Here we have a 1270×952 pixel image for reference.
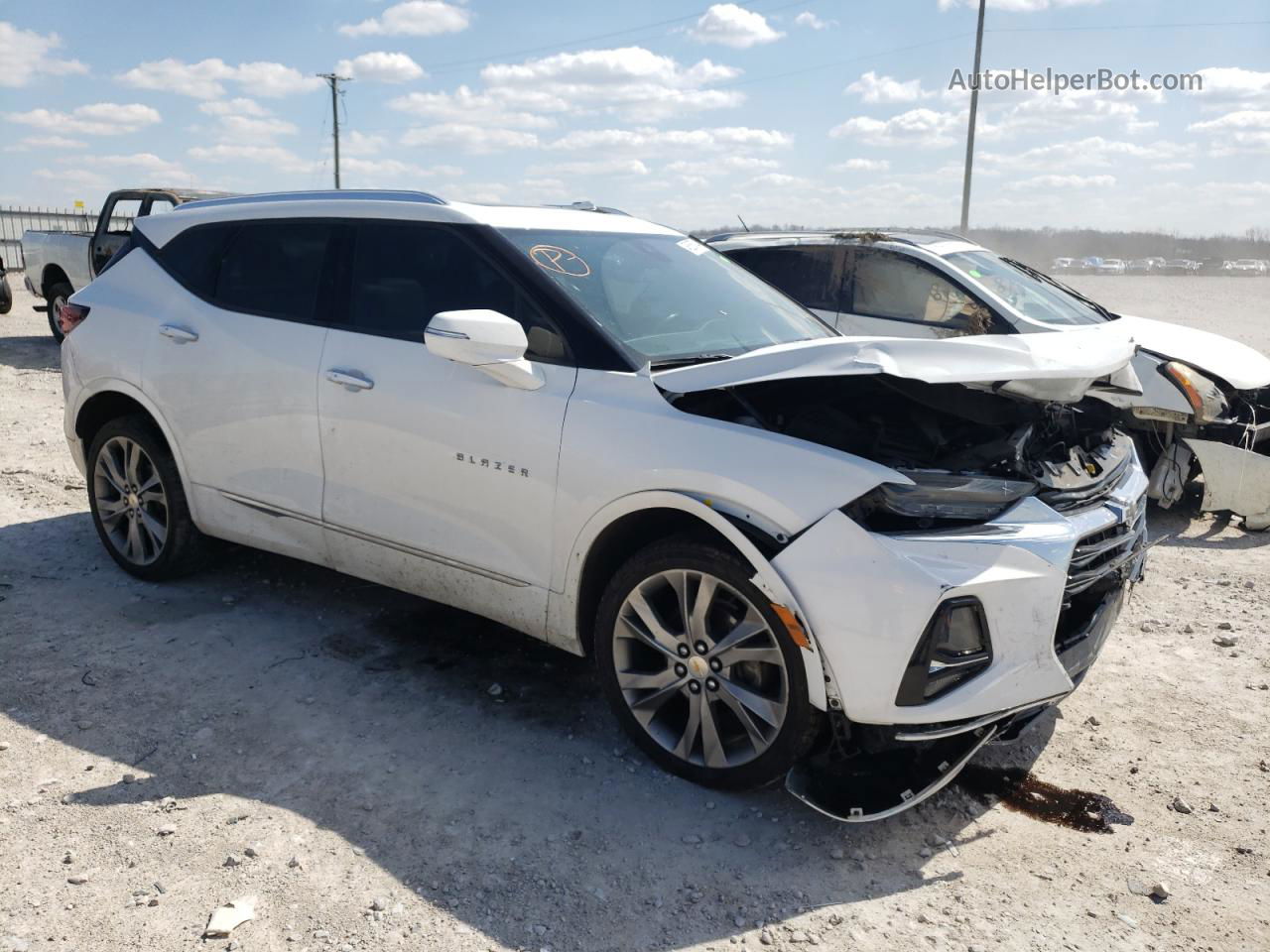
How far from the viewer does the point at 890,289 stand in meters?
7.61

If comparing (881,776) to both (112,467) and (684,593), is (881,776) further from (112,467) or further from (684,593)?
(112,467)

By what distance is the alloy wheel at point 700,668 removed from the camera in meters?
3.21

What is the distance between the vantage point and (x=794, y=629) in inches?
119

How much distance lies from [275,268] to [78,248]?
10919mm

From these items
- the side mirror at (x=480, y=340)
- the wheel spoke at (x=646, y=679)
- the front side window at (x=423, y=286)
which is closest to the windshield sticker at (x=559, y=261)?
the front side window at (x=423, y=286)

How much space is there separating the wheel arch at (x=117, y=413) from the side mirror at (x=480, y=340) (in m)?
1.97

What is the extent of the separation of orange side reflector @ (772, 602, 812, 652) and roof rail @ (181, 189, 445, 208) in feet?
7.15

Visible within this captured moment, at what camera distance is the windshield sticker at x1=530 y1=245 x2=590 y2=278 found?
3836 millimetres

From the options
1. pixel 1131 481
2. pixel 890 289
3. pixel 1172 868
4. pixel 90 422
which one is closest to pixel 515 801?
pixel 1172 868

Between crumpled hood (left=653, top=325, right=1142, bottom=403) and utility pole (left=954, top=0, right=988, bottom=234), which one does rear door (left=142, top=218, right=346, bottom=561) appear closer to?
crumpled hood (left=653, top=325, right=1142, bottom=403)

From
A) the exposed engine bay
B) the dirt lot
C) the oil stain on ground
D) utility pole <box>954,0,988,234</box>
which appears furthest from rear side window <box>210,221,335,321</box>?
utility pole <box>954,0,988,234</box>

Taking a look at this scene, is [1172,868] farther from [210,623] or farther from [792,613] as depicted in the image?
[210,623]

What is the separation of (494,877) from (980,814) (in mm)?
1567

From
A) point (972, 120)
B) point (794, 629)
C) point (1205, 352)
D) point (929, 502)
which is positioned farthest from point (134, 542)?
point (972, 120)
